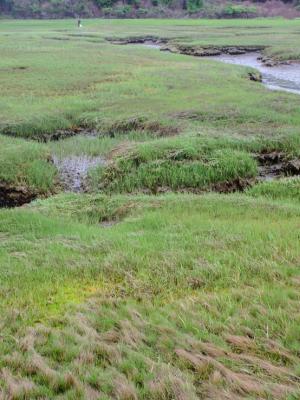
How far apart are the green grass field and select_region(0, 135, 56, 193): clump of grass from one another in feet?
0.19

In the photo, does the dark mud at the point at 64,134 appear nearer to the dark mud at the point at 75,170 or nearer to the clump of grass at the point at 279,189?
the dark mud at the point at 75,170

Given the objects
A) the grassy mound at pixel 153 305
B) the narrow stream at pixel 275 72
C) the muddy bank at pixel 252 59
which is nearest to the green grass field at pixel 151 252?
the grassy mound at pixel 153 305

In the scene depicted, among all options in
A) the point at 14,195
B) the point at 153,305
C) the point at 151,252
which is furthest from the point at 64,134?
the point at 153,305

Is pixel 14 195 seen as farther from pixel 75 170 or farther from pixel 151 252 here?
pixel 151 252

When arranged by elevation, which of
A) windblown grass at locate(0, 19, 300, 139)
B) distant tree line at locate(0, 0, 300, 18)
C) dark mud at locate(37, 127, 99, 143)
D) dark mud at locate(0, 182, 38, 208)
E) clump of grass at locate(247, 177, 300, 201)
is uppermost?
distant tree line at locate(0, 0, 300, 18)

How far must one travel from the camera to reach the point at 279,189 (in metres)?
14.9

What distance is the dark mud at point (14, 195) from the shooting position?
1523 cm

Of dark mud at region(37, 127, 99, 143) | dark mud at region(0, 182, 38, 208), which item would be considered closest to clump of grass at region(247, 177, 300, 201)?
dark mud at region(0, 182, 38, 208)

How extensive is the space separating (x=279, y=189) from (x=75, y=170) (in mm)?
6545

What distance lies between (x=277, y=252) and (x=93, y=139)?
12.2 meters

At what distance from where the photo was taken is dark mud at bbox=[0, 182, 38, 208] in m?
15.2

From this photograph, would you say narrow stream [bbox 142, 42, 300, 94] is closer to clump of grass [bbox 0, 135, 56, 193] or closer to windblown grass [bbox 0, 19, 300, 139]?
windblown grass [bbox 0, 19, 300, 139]

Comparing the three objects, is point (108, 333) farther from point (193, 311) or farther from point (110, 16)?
point (110, 16)

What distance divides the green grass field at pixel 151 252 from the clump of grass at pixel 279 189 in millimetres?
54
